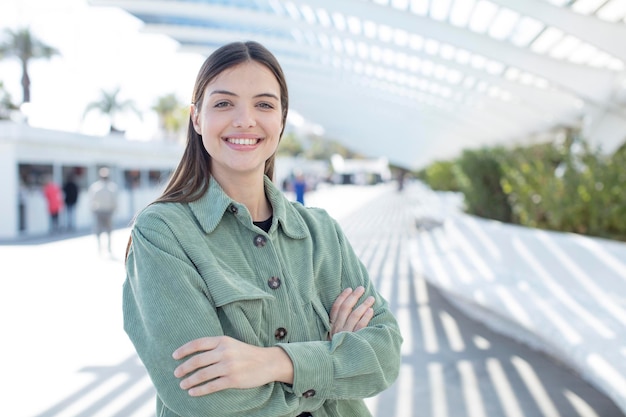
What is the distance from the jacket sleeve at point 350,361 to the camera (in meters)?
1.63

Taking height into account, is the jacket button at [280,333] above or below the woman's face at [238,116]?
below

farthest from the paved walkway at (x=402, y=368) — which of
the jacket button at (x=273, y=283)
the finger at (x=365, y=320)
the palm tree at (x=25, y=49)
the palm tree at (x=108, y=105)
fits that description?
the palm tree at (x=108, y=105)

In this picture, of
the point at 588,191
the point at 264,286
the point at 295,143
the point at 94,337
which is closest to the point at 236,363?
the point at 264,286

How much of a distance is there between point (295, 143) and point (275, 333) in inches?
3254

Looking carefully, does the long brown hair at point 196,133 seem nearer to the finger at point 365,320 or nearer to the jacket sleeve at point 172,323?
the jacket sleeve at point 172,323

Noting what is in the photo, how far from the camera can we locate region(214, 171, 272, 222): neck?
1.87 meters

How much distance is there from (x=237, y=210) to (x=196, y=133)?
32 cm

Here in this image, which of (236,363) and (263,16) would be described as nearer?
(236,363)

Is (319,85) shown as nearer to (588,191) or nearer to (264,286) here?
(588,191)

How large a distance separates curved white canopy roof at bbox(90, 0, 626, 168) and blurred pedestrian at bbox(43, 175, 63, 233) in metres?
5.53

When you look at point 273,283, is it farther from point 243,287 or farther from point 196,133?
point 196,133

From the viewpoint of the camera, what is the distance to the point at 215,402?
61.0 inches

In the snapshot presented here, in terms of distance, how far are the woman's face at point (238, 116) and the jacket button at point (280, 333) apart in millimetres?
478

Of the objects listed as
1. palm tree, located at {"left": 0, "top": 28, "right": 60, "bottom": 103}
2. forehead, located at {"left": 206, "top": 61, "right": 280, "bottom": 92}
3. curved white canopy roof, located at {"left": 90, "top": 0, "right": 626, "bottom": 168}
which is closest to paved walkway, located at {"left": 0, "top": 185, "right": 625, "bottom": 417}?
forehead, located at {"left": 206, "top": 61, "right": 280, "bottom": 92}
